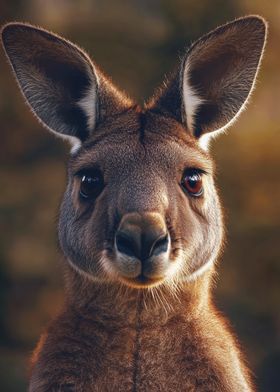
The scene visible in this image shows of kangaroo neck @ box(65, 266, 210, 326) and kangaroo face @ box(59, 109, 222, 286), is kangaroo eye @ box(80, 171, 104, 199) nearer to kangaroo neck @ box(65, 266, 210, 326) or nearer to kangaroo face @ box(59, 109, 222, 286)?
kangaroo face @ box(59, 109, 222, 286)

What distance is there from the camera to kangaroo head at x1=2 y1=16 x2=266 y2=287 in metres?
5.59

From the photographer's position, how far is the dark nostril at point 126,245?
5375 mm

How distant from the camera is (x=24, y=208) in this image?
21094mm

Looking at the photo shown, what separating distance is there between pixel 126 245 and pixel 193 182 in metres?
0.82

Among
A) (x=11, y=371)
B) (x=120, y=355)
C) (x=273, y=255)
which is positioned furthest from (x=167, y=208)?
(x=273, y=255)

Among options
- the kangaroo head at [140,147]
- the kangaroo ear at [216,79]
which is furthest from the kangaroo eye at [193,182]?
the kangaroo ear at [216,79]

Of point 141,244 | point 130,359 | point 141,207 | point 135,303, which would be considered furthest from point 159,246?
point 130,359

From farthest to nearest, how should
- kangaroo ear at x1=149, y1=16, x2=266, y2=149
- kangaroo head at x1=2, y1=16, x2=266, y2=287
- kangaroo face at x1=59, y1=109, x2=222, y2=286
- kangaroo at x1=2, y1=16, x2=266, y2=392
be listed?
kangaroo ear at x1=149, y1=16, x2=266, y2=149 < kangaroo at x1=2, y1=16, x2=266, y2=392 < kangaroo head at x1=2, y1=16, x2=266, y2=287 < kangaroo face at x1=59, y1=109, x2=222, y2=286

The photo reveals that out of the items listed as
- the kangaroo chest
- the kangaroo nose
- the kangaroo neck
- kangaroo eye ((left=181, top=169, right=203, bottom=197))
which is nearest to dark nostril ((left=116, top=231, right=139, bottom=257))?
the kangaroo nose

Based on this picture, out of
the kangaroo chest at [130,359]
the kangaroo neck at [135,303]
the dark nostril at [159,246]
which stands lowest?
the kangaroo chest at [130,359]

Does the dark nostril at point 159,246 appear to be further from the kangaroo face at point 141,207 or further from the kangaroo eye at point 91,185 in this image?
the kangaroo eye at point 91,185

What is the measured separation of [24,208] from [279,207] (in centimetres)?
448

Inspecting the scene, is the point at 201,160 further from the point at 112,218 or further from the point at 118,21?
the point at 118,21

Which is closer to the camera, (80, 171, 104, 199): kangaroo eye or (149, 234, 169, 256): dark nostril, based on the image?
(149, 234, 169, 256): dark nostril
